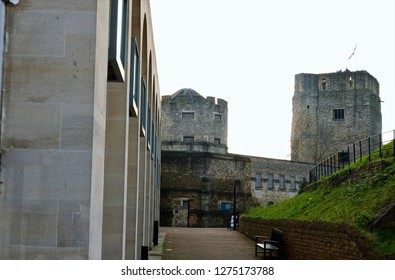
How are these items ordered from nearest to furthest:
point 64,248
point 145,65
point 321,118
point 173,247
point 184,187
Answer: point 64,248 → point 145,65 → point 173,247 → point 184,187 → point 321,118

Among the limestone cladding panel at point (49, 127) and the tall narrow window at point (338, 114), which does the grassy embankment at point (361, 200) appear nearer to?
the limestone cladding panel at point (49, 127)

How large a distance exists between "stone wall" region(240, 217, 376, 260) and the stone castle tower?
43838mm

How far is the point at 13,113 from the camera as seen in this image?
6.04 meters

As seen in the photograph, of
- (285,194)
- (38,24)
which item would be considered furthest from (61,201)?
(285,194)

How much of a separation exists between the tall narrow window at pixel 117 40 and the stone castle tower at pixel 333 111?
56.3 meters

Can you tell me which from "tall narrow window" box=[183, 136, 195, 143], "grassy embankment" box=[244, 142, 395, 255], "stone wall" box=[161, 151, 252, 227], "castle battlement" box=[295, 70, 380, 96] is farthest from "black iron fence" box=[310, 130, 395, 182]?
"tall narrow window" box=[183, 136, 195, 143]

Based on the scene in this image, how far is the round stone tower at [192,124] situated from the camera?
181 ft

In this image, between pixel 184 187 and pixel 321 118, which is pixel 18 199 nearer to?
pixel 184 187

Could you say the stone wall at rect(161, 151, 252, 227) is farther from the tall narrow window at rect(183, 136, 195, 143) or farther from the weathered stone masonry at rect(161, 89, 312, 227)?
the tall narrow window at rect(183, 136, 195, 143)

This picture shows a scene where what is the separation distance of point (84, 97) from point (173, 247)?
17831mm

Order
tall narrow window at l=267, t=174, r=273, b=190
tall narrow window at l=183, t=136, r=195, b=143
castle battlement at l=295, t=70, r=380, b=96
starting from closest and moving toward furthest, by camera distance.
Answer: tall narrow window at l=183, t=136, r=195, b=143 < tall narrow window at l=267, t=174, r=273, b=190 < castle battlement at l=295, t=70, r=380, b=96

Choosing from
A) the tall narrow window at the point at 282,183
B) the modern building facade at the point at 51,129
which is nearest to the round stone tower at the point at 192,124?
the tall narrow window at the point at 282,183

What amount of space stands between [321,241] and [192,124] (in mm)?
42018

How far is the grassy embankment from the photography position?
11.4 metres
